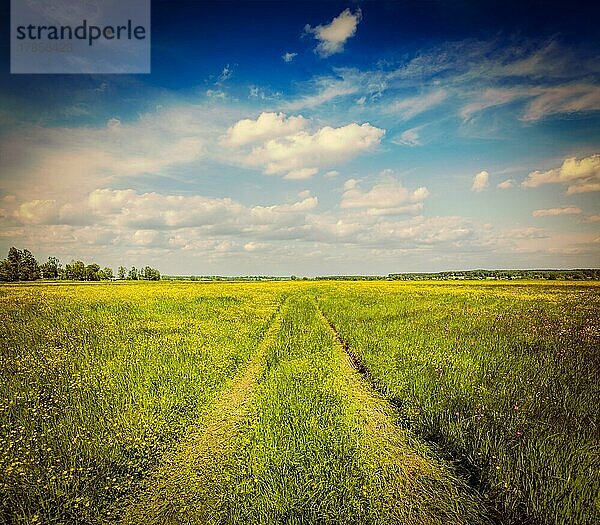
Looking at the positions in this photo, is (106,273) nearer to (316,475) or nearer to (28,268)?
(28,268)

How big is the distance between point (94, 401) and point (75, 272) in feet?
393

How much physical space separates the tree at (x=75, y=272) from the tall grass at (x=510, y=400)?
383 ft

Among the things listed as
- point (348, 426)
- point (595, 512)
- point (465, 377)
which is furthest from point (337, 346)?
point (595, 512)

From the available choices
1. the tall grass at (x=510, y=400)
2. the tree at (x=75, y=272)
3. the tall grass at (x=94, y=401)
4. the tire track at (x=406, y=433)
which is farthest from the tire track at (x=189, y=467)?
the tree at (x=75, y=272)

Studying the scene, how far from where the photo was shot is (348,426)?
24.5ft

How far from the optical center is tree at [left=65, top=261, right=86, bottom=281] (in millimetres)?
111188

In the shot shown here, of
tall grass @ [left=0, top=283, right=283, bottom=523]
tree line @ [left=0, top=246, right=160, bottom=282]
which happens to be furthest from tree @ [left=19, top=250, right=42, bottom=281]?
tall grass @ [left=0, top=283, right=283, bottom=523]

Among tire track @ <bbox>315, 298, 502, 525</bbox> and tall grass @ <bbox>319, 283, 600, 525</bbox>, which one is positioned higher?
tall grass @ <bbox>319, 283, 600, 525</bbox>

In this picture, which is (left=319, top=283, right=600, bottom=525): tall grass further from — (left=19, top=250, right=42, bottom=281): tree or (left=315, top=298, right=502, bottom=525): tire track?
(left=19, top=250, right=42, bottom=281): tree

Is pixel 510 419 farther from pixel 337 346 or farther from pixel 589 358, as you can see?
pixel 337 346

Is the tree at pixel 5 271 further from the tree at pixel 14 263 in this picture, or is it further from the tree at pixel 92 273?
the tree at pixel 92 273

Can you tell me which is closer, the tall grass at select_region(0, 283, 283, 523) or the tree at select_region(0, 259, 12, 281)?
the tall grass at select_region(0, 283, 283, 523)

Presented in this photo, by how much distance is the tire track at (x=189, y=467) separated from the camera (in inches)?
197

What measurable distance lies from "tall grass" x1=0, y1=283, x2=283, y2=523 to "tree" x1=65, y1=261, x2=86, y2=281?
107 m
